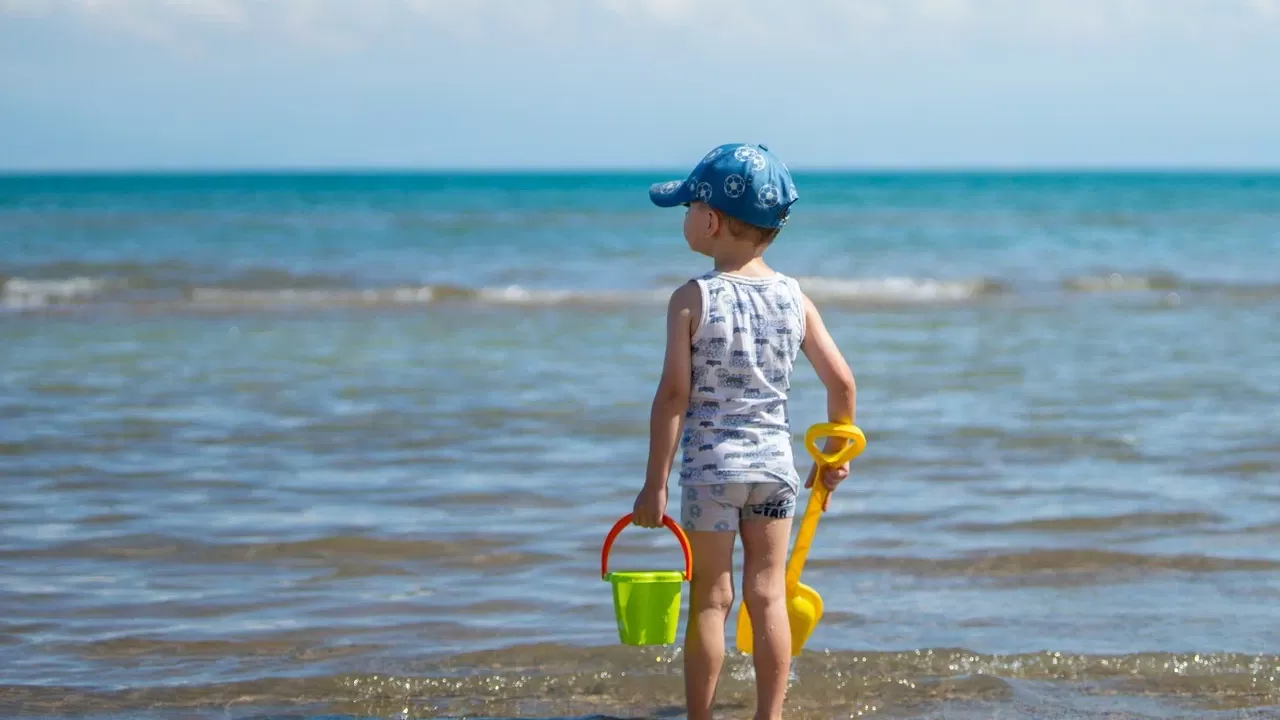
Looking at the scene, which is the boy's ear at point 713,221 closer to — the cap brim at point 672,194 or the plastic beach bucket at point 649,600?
the cap brim at point 672,194

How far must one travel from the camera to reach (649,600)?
308 centimetres

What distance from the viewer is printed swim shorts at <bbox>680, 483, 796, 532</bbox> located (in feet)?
10.0

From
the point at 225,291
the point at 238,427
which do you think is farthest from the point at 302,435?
the point at 225,291

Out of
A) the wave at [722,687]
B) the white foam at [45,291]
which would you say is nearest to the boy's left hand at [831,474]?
the wave at [722,687]

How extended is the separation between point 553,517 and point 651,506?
2483mm

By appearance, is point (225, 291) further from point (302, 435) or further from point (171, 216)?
point (171, 216)

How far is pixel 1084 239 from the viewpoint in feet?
88.9

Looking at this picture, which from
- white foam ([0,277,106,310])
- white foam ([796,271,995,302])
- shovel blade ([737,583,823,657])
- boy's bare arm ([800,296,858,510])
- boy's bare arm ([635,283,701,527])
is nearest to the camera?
boy's bare arm ([635,283,701,527])

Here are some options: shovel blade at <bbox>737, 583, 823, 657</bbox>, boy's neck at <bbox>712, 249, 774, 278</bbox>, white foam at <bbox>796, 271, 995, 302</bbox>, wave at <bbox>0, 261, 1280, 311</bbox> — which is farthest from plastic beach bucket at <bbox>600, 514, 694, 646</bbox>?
white foam at <bbox>796, 271, 995, 302</bbox>

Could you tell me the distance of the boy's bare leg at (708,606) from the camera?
122 inches

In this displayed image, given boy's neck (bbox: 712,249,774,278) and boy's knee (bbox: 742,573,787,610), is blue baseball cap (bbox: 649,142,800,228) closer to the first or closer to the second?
boy's neck (bbox: 712,249,774,278)

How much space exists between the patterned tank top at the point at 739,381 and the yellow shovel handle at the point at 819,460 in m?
0.10

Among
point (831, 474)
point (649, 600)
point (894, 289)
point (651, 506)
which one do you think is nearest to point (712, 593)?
point (649, 600)

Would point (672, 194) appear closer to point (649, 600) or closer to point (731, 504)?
point (731, 504)
